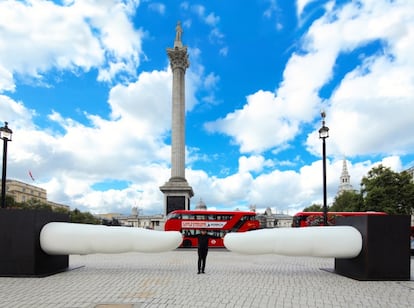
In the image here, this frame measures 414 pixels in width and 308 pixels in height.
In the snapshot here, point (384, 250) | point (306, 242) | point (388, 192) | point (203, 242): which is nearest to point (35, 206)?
point (388, 192)

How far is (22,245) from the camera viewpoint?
1226cm

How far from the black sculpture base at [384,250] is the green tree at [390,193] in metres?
34.7

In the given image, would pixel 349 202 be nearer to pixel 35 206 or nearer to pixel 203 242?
pixel 203 242

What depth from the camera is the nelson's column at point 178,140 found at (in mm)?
38625

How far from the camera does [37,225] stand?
41.1ft

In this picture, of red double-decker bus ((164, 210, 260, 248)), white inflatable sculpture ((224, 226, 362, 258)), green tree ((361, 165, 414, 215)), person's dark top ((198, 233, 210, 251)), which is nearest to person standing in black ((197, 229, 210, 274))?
person's dark top ((198, 233, 210, 251))

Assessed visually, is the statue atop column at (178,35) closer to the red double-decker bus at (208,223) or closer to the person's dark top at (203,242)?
the red double-decker bus at (208,223)

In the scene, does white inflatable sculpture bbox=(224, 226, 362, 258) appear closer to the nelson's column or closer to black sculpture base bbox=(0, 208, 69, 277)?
black sculpture base bbox=(0, 208, 69, 277)

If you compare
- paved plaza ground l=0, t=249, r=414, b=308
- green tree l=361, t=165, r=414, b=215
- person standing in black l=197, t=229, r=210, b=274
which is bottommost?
paved plaza ground l=0, t=249, r=414, b=308

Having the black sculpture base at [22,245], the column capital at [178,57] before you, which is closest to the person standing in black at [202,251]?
the black sculpture base at [22,245]

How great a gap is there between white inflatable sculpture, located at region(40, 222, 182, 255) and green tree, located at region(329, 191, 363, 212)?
1571 inches

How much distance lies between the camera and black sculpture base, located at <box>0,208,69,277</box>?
12117 millimetres

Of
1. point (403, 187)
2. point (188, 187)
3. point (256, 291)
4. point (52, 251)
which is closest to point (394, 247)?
point (256, 291)

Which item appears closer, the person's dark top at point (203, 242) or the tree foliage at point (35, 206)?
the person's dark top at point (203, 242)
